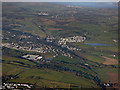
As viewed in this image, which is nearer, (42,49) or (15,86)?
(15,86)

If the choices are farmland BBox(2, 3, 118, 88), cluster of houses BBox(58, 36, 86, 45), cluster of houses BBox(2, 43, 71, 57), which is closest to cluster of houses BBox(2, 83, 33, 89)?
farmland BBox(2, 3, 118, 88)

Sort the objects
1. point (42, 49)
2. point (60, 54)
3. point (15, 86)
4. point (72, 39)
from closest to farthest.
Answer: point (15, 86) → point (60, 54) → point (42, 49) → point (72, 39)

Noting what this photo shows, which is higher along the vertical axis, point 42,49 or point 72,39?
point 72,39

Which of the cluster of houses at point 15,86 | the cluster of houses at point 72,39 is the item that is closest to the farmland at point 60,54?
the cluster of houses at point 72,39

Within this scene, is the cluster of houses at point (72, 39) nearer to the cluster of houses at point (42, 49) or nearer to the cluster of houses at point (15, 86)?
the cluster of houses at point (42, 49)

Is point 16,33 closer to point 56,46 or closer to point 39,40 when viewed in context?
point 39,40

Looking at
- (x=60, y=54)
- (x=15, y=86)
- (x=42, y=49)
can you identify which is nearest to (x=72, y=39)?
(x=42, y=49)

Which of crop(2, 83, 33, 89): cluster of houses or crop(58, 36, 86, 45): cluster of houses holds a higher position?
crop(58, 36, 86, 45): cluster of houses

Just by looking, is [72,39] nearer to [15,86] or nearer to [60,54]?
[60,54]

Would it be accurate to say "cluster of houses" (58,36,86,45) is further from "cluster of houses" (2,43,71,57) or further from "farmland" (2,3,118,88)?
"cluster of houses" (2,43,71,57)

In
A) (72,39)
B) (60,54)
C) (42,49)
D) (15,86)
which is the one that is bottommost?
(15,86)

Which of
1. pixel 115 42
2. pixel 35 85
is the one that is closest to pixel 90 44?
pixel 115 42
